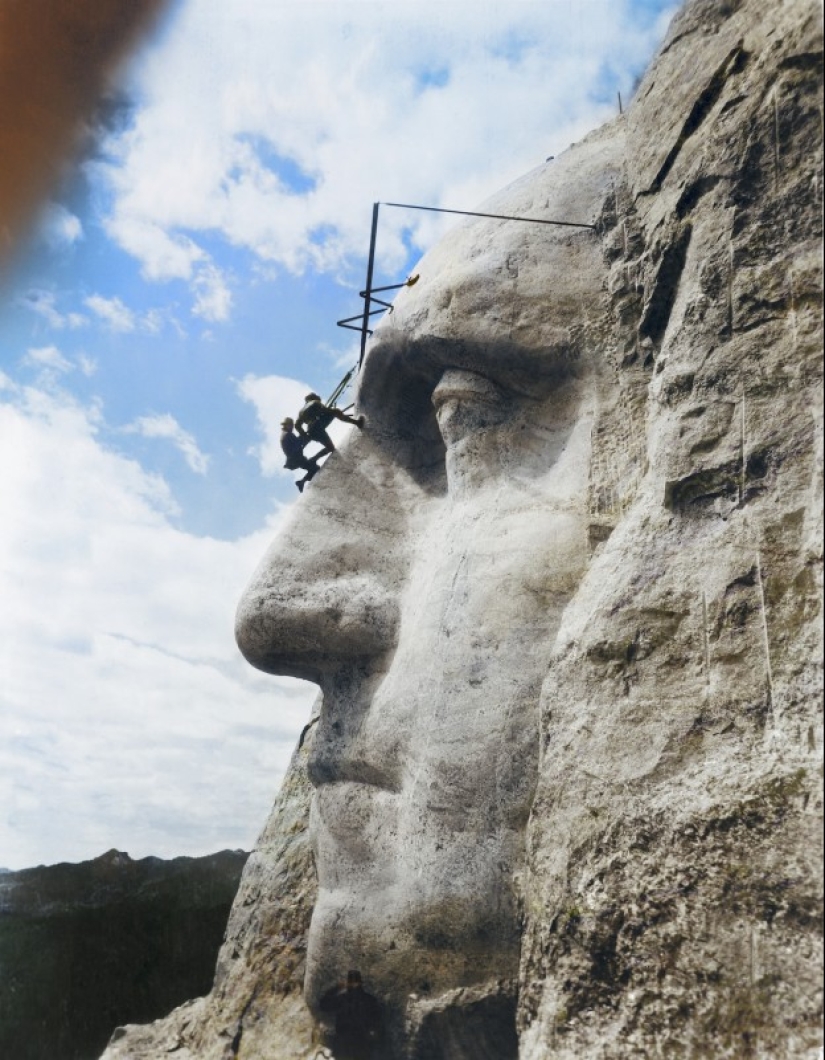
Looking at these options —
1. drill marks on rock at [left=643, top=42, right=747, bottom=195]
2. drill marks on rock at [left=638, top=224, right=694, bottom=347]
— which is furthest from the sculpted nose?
drill marks on rock at [left=643, top=42, right=747, bottom=195]

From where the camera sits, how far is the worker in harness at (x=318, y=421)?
521cm

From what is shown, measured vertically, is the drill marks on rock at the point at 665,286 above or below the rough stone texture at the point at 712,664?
above

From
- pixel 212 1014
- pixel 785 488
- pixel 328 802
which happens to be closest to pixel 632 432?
pixel 785 488

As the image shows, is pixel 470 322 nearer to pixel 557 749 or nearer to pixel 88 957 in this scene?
pixel 557 749

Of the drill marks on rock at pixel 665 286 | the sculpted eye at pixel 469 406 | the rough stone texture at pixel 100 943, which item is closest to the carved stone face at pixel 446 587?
the sculpted eye at pixel 469 406

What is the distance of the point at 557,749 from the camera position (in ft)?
11.1

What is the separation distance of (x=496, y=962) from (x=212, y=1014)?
199 centimetres

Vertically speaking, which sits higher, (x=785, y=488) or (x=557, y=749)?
(x=785, y=488)

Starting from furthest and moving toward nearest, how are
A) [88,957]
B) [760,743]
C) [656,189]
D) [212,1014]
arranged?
1. [88,957]
2. [212,1014]
3. [656,189]
4. [760,743]

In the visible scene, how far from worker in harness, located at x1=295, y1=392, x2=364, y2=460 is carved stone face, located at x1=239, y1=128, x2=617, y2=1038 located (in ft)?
0.39

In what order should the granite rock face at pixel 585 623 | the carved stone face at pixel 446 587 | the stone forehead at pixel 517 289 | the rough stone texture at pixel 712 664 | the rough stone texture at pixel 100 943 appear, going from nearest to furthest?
the rough stone texture at pixel 712 664 < the granite rock face at pixel 585 623 < the carved stone face at pixel 446 587 < the stone forehead at pixel 517 289 < the rough stone texture at pixel 100 943

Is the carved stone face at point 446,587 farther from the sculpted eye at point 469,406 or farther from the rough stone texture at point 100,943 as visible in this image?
the rough stone texture at point 100,943

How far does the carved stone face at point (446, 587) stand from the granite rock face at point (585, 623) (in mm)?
12

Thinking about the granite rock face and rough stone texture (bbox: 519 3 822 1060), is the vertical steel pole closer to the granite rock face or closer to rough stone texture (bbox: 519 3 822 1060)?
the granite rock face
